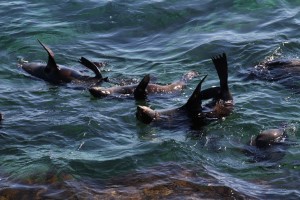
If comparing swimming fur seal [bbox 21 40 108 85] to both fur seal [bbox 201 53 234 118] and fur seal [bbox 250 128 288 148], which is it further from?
fur seal [bbox 250 128 288 148]

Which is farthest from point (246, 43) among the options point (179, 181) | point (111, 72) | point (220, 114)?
point (179, 181)

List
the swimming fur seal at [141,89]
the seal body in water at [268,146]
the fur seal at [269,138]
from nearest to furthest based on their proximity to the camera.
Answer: the seal body in water at [268,146], the fur seal at [269,138], the swimming fur seal at [141,89]

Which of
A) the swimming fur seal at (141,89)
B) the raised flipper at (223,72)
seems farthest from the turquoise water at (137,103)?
the raised flipper at (223,72)

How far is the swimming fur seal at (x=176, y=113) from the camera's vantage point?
871 centimetres

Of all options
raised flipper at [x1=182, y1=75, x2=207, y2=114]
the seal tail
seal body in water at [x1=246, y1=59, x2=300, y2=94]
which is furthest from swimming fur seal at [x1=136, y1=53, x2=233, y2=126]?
the seal tail

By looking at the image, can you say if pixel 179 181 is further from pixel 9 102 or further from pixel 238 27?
pixel 238 27

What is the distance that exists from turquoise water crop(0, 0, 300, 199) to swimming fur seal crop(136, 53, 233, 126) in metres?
0.18

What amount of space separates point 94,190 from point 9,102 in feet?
11.9

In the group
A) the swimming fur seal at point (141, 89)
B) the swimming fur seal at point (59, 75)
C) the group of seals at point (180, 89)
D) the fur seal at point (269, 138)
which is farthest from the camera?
the swimming fur seal at point (59, 75)

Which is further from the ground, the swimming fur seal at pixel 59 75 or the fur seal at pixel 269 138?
the swimming fur seal at pixel 59 75

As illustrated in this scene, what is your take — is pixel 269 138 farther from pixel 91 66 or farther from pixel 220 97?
pixel 91 66

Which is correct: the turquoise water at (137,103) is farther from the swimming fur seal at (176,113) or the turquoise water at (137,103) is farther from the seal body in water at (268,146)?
the swimming fur seal at (176,113)

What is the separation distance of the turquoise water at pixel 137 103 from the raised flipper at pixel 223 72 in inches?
13.1

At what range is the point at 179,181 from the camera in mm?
7117
